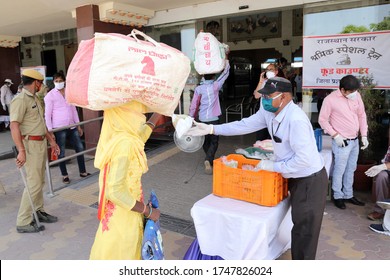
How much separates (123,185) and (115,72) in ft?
1.91

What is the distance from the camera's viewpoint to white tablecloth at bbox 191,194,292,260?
7.37 feet

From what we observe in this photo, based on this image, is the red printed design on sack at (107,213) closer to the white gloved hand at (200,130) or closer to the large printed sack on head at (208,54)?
the white gloved hand at (200,130)

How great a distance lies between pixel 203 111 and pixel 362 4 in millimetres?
2879

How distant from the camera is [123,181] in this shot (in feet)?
5.78

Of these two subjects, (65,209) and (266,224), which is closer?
(266,224)

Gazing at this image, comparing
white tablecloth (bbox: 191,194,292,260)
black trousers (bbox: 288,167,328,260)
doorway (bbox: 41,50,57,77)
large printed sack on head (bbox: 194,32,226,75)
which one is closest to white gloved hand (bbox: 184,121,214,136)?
white tablecloth (bbox: 191,194,292,260)

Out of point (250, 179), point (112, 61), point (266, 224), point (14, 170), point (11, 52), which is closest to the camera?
point (112, 61)

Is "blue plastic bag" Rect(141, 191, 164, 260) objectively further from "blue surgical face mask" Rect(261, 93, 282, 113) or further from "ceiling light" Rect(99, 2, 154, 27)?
"ceiling light" Rect(99, 2, 154, 27)

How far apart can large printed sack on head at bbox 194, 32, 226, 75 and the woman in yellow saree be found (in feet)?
10.6

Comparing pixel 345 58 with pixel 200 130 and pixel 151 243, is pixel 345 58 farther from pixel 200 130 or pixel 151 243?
pixel 151 243

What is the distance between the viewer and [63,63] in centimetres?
1259

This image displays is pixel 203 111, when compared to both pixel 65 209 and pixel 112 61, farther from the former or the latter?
pixel 112 61

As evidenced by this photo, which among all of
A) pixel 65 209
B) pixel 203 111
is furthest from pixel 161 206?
pixel 203 111

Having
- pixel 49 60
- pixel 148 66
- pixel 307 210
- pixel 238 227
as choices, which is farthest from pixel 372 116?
pixel 49 60
